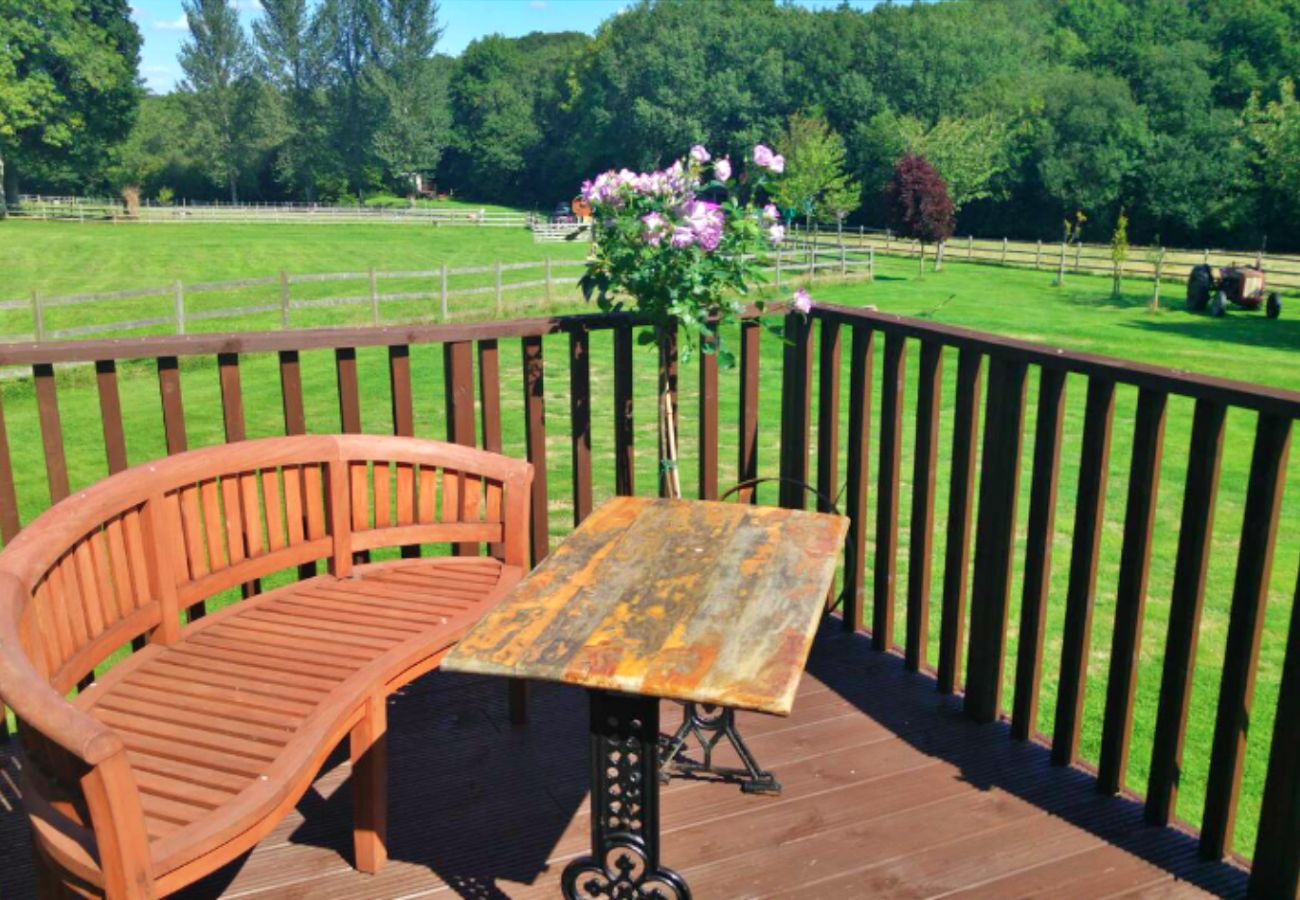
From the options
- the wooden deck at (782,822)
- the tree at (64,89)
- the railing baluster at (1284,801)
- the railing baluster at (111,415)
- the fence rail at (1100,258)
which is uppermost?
the tree at (64,89)

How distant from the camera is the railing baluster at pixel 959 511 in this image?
299 centimetres

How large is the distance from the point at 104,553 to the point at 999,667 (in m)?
2.19

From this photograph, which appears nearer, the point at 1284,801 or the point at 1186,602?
the point at 1284,801

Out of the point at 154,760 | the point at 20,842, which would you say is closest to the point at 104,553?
the point at 154,760

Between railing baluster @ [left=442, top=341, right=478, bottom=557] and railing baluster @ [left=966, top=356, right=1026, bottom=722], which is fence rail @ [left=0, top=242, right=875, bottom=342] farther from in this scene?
railing baluster @ [left=966, top=356, right=1026, bottom=722]

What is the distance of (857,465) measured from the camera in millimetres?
3488

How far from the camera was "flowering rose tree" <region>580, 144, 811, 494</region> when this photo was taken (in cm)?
323

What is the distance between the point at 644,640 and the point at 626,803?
0.31 metres

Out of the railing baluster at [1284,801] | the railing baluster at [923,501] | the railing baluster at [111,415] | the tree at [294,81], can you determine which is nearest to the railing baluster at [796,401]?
the railing baluster at [923,501]

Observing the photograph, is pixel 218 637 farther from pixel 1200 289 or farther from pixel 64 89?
pixel 64 89

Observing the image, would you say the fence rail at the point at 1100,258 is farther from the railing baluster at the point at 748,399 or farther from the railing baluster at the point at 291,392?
the railing baluster at the point at 291,392

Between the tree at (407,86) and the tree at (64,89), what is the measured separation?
12.7 metres

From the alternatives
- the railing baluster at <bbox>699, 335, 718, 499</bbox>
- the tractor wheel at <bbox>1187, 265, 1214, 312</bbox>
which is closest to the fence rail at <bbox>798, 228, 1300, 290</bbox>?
the tractor wheel at <bbox>1187, 265, 1214, 312</bbox>

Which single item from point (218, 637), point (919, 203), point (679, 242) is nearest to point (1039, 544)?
point (679, 242)
